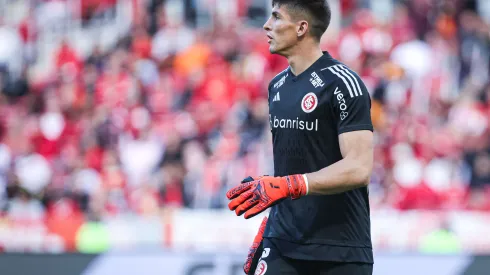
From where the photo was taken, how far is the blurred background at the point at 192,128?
8617 millimetres

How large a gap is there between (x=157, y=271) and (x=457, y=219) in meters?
3.49

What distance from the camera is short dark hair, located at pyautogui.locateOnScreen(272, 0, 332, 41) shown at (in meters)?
4.25

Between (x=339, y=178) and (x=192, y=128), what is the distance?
23.1 ft

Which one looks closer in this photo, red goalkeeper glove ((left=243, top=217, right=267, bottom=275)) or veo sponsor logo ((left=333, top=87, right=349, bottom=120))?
veo sponsor logo ((left=333, top=87, right=349, bottom=120))

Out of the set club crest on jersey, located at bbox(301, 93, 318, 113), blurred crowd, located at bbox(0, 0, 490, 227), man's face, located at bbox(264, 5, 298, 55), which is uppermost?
blurred crowd, located at bbox(0, 0, 490, 227)

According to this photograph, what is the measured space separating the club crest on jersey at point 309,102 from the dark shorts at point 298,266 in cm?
72

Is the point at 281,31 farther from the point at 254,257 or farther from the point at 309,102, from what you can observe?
the point at 254,257

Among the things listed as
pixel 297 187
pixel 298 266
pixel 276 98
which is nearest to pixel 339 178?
pixel 297 187

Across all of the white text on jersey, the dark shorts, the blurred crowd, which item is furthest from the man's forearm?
the blurred crowd

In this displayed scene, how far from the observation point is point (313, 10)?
4258 millimetres

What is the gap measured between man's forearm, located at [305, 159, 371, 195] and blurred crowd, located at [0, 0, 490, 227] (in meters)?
5.57

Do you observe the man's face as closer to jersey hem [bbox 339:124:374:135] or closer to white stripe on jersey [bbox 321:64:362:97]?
white stripe on jersey [bbox 321:64:362:97]

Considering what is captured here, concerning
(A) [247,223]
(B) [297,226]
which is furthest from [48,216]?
(B) [297,226]

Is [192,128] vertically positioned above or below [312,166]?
above
